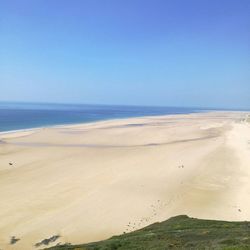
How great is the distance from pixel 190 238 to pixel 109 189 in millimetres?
13226

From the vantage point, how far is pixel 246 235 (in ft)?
36.1

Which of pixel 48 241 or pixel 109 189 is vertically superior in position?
pixel 109 189

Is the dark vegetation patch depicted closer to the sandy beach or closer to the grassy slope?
the sandy beach

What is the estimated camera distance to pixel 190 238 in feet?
37.5

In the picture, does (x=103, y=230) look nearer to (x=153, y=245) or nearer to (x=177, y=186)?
(x=153, y=245)

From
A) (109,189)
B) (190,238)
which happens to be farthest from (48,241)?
(109,189)

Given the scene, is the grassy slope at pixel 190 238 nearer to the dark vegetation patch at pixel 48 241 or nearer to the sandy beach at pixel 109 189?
the dark vegetation patch at pixel 48 241

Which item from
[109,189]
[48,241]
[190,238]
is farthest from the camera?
[109,189]

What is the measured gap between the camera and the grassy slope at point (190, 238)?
33.2 ft

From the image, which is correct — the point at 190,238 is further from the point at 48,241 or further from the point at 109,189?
the point at 109,189

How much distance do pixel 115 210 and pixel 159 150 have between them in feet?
72.7

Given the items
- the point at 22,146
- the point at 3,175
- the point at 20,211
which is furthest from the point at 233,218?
the point at 22,146

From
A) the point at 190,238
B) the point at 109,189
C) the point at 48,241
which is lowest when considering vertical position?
the point at 48,241

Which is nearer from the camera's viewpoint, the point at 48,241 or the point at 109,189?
the point at 48,241
